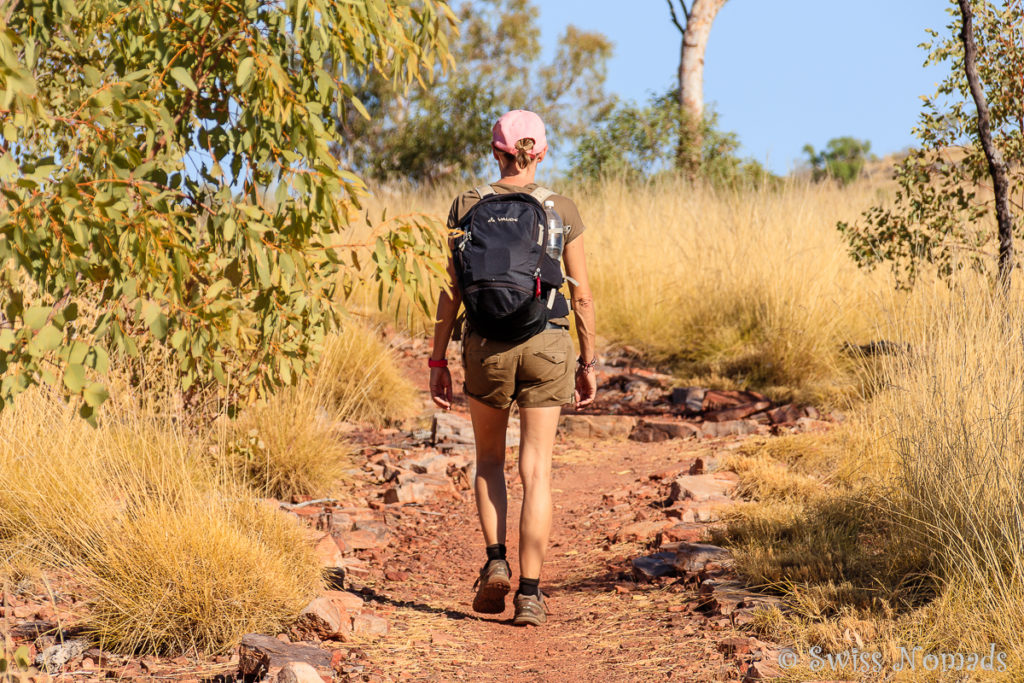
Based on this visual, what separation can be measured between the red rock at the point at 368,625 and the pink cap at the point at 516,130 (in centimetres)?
209

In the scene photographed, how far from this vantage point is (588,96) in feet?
111

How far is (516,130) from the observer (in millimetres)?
3936

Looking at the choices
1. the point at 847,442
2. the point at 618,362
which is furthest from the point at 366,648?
the point at 618,362

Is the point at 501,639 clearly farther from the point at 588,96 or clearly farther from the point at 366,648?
the point at 588,96

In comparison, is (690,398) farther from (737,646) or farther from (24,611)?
(24,611)

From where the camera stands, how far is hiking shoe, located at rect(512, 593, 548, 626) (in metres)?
4.28

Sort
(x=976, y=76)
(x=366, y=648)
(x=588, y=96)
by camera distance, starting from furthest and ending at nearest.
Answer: (x=588, y=96) < (x=976, y=76) < (x=366, y=648)

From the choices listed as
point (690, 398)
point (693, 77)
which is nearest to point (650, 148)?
point (693, 77)

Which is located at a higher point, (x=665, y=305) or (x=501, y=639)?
(x=665, y=305)

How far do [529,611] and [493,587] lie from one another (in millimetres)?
186

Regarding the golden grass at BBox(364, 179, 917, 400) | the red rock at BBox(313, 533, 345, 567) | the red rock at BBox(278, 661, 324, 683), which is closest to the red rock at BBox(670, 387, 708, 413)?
the golden grass at BBox(364, 179, 917, 400)

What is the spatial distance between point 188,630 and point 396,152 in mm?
17739

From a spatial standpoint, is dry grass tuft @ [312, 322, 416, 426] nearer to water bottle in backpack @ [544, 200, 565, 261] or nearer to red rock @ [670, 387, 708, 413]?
red rock @ [670, 387, 708, 413]

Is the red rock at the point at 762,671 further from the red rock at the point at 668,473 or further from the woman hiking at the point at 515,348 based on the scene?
the red rock at the point at 668,473
